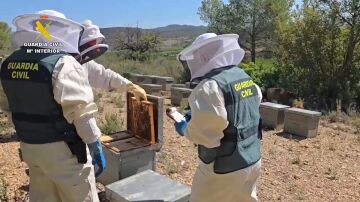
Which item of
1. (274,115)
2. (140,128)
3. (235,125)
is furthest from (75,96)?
(274,115)

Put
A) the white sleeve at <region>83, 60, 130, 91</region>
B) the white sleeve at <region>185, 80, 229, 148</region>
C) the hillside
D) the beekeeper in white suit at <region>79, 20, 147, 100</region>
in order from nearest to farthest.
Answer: the white sleeve at <region>185, 80, 229, 148</region>, the beekeeper in white suit at <region>79, 20, 147, 100</region>, the white sleeve at <region>83, 60, 130, 91</region>, the hillside

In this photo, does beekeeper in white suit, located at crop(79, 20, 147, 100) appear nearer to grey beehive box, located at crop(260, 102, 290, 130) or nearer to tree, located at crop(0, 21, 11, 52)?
grey beehive box, located at crop(260, 102, 290, 130)

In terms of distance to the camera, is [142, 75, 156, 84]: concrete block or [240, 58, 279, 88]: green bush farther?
[142, 75, 156, 84]: concrete block

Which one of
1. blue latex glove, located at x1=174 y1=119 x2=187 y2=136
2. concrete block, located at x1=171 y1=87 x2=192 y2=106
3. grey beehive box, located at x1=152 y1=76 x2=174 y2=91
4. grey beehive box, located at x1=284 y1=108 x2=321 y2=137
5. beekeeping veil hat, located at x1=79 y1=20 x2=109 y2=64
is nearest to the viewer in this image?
blue latex glove, located at x1=174 y1=119 x2=187 y2=136

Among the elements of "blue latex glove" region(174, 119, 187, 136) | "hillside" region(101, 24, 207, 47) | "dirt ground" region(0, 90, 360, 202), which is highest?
"hillside" region(101, 24, 207, 47)

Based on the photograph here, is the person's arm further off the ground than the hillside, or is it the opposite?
the hillside

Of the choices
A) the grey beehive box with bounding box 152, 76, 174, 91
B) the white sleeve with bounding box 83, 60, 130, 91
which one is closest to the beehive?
the white sleeve with bounding box 83, 60, 130, 91

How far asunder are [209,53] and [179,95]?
7229 mm

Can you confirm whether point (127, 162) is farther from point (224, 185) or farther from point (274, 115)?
point (274, 115)

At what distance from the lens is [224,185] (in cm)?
291

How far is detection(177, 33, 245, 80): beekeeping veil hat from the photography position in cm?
277

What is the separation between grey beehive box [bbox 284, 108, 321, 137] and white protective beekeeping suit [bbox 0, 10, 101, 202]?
5.08 metres

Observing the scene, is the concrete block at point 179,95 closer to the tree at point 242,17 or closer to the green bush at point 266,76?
the green bush at point 266,76

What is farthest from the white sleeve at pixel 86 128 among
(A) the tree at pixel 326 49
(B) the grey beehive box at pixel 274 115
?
(A) the tree at pixel 326 49
